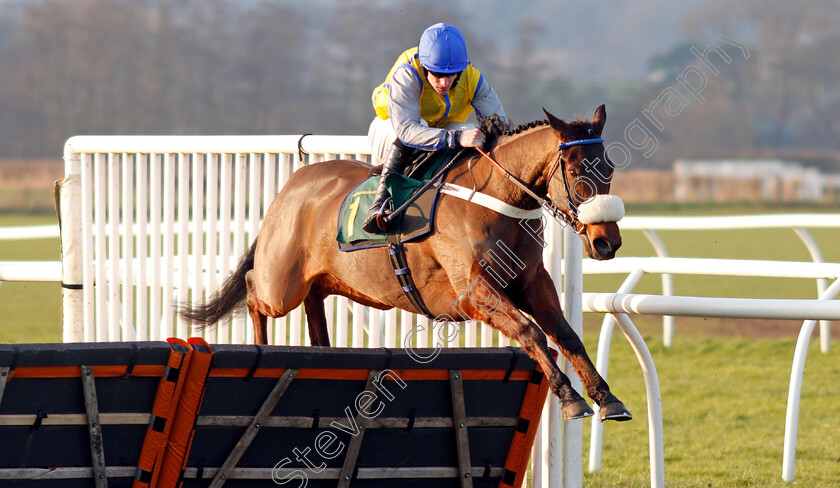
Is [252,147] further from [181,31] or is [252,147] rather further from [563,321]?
[181,31]

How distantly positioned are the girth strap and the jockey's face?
525 mm

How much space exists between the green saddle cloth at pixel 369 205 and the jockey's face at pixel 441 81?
0.22 m

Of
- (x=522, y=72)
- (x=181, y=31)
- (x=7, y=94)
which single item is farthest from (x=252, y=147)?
(x=522, y=72)

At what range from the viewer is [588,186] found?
3.17m

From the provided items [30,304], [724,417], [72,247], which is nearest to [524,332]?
[72,247]

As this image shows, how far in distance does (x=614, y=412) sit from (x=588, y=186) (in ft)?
2.22

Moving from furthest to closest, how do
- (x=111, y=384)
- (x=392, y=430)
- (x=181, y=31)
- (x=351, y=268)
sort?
(x=181, y=31)
(x=351, y=268)
(x=392, y=430)
(x=111, y=384)

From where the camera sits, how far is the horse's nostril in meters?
3.12

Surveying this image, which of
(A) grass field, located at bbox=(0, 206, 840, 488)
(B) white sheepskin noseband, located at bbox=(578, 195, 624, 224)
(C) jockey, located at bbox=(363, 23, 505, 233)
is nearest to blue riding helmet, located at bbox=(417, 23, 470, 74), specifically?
(C) jockey, located at bbox=(363, 23, 505, 233)

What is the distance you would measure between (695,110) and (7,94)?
3696 cm

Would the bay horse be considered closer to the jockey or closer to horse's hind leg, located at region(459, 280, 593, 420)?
horse's hind leg, located at region(459, 280, 593, 420)

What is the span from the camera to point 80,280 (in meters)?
4.98

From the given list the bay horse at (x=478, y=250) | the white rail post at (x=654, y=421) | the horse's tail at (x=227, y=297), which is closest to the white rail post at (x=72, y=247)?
the horse's tail at (x=227, y=297)

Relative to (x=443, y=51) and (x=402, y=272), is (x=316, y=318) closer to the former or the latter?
(x=402, y=272)
